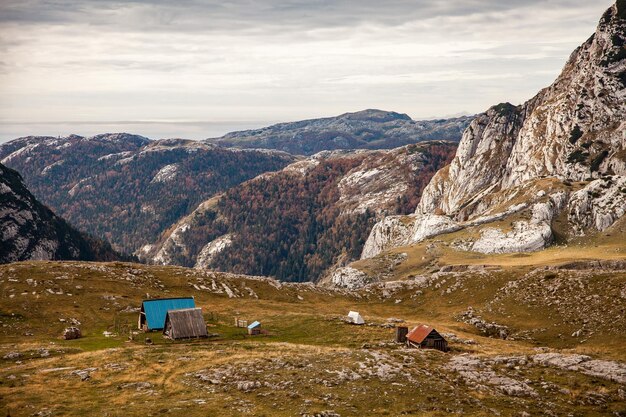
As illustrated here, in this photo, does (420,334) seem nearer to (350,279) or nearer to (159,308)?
(159,308)

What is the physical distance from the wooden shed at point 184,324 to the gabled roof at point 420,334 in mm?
30149

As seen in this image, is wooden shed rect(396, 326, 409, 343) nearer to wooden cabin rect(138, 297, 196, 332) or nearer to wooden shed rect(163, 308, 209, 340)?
wooden shed rect(163, 308, 209, 340)

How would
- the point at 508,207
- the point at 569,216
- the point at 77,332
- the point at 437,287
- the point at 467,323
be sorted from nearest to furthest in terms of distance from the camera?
1. the point at 77,332
2. the point at 467,323
3. the point at 437,287
4. the point at 569,216
5. the point at 508,207

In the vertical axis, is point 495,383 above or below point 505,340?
above

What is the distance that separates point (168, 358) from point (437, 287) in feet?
254

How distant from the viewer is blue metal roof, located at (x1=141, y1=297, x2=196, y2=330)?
285 ft

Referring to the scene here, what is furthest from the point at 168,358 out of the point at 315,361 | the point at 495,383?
the point at 495,383

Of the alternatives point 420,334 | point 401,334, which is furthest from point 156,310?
point 420,334

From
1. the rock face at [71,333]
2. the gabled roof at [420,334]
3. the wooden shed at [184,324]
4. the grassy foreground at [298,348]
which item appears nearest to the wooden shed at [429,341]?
the gabled roof at [420,334]

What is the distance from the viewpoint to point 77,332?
80.3m

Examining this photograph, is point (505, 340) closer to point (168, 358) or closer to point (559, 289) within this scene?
point (559, 289)

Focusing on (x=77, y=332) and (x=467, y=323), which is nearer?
(x=77, y=332)

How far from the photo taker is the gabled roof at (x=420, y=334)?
75.2 meters

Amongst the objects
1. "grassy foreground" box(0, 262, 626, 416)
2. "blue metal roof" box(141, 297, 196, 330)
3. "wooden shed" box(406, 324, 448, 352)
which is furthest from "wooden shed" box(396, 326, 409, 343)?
"blue metal roof" box(141, 297, 196, 330)
